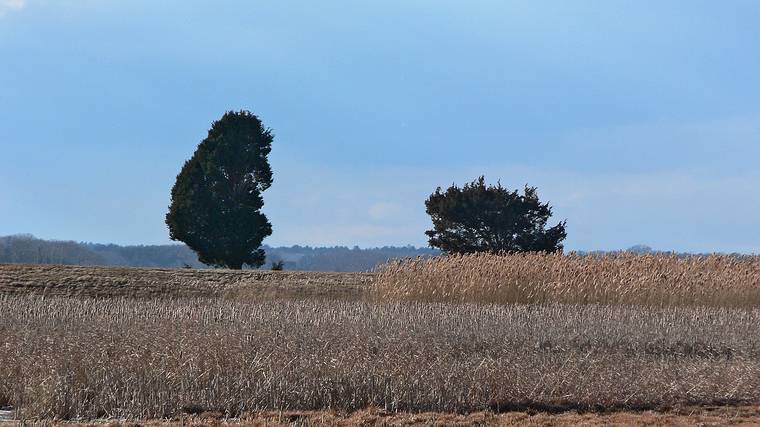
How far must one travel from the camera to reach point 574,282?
67.3ft

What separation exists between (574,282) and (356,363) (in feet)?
37.9

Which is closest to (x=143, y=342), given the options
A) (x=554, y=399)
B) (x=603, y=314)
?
(x=554, y=399)

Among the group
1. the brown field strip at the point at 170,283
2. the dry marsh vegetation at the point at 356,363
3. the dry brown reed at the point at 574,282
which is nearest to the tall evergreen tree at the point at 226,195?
the brown field strip at the point at 170,283

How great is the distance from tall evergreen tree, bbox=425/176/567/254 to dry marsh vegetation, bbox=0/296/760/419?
23.2m

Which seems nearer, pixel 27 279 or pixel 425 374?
pixel 425 374

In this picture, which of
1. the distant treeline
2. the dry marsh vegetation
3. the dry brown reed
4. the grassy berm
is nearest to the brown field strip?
the dry brown reed

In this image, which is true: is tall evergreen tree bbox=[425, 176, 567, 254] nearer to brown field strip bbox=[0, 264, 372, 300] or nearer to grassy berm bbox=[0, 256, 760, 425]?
brown field strip bbox=[0, 264, 372, 300]

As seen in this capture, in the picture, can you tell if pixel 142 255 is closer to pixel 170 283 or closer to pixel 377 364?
pixel 170 283

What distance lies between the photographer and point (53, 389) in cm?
855

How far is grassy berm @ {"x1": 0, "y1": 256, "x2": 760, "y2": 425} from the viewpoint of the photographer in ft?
28.0

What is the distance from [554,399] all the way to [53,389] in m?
4.77

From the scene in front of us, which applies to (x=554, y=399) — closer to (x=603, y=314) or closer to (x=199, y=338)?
(x=199, y=338)

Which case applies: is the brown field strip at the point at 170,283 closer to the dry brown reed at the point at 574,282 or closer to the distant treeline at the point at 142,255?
the dry brown reed at the point at 574,282

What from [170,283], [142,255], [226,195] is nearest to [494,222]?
[226,195]
